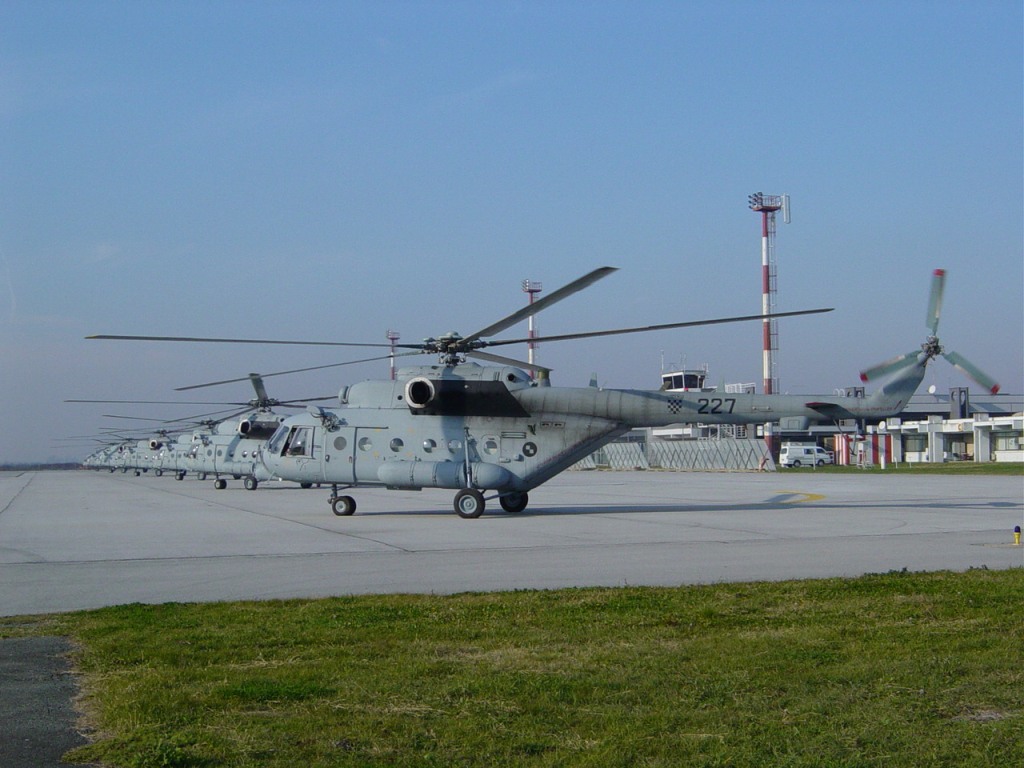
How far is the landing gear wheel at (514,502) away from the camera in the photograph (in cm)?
2453

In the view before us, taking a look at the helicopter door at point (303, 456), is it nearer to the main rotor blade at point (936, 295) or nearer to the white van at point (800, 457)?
the main rotor blade at point (936, 295)

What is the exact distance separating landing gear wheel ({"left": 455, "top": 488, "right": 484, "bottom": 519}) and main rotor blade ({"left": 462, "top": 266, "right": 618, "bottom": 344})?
12.0 feet

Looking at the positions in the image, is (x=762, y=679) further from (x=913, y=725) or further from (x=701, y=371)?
(x=701, y=371)

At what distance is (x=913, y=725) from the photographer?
220 inches

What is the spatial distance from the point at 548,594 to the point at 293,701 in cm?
474

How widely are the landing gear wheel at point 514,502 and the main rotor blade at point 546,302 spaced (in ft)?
15.3

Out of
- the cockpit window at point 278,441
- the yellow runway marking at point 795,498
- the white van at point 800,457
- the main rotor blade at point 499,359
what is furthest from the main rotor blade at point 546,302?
the white van at point 800,457

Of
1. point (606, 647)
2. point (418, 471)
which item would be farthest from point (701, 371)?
point (606, 647)

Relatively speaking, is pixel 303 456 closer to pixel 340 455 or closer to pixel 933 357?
pixel 340 455

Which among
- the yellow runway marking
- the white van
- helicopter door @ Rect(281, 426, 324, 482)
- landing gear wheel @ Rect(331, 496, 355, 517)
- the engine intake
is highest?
the engine intake

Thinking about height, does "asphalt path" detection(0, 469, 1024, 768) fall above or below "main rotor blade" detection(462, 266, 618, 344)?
below

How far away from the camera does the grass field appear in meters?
5.30

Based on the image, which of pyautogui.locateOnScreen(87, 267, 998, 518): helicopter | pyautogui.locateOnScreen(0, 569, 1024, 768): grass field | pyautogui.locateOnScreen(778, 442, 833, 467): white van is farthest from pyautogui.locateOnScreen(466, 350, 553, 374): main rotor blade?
pyautogui.locateOnScreen(778, 442, 833, 467): white van

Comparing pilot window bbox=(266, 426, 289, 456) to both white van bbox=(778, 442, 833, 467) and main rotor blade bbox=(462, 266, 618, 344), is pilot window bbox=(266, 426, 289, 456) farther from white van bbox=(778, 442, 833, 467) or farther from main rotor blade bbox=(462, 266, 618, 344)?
white van bbox=(778, 442, 833, 467)
